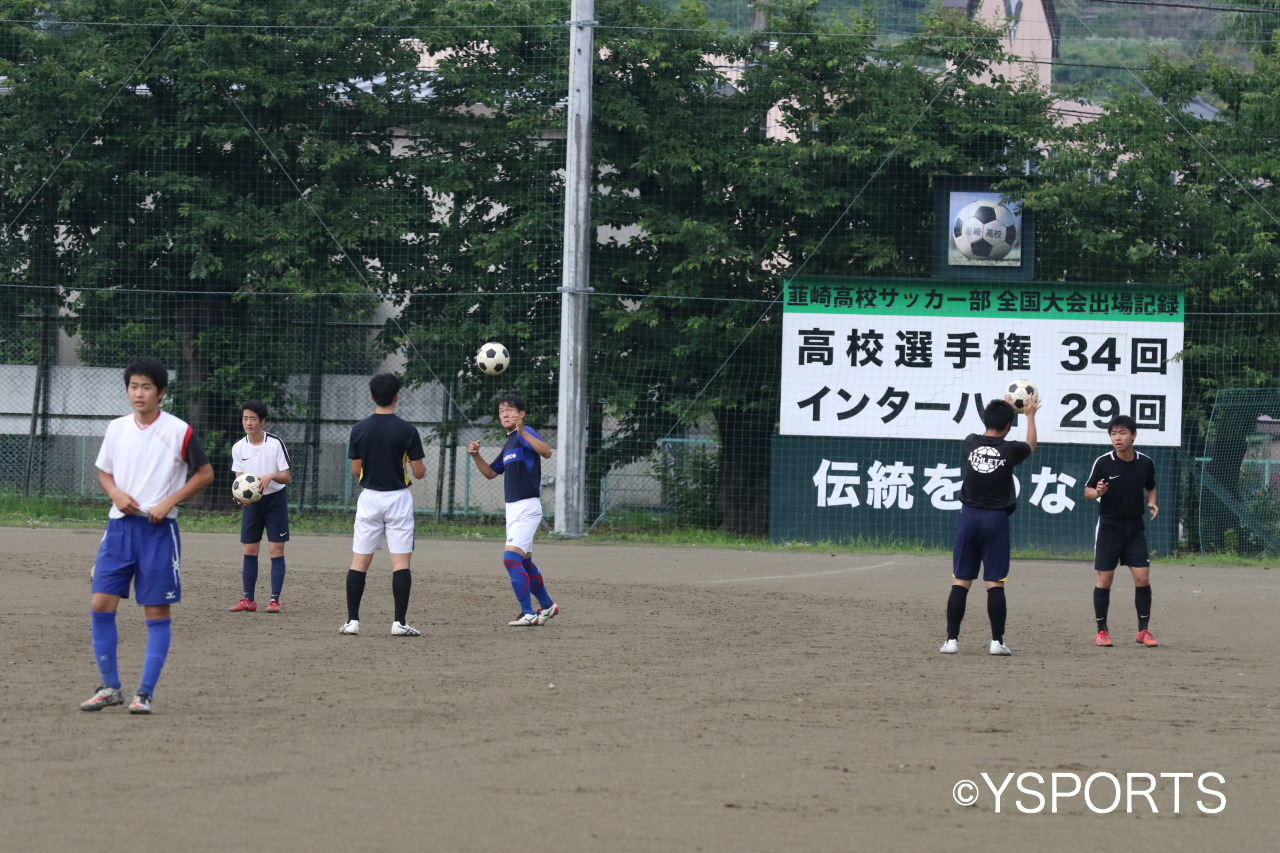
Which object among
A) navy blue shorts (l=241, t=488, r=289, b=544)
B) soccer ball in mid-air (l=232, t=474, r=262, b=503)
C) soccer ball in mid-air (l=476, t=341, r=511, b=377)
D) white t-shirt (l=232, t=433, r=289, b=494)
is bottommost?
navy blue shorts (l=241, t=488, r=289, b=544)

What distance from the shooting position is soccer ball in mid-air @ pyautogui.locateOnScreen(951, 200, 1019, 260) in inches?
783

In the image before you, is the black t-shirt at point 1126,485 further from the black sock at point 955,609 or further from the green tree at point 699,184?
the green tree at point 699,184

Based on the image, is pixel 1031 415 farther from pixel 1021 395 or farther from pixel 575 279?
pixel 575 279

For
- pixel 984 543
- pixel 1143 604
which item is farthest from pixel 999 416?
pixel 1143 604

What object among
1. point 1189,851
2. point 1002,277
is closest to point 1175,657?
point 1189,851

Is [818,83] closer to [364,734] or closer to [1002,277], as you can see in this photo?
[1002,277]

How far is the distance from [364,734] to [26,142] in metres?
17.7

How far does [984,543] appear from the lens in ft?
32.5

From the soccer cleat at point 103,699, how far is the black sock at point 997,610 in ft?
19.2

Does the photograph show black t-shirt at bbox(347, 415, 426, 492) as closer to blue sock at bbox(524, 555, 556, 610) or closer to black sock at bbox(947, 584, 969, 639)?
blue sock at bbox(524, 555, 556, 610)

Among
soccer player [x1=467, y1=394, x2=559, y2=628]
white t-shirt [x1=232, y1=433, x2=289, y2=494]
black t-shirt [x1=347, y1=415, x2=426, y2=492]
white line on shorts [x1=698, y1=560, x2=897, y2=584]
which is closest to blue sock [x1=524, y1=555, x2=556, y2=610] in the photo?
soccer player [x1=467, y1=394, x2=559, y2=628]

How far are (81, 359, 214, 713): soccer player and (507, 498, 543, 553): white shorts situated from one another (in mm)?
3801

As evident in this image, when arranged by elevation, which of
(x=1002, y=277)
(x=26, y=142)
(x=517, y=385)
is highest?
(x=26, y=142)

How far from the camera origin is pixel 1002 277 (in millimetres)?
19828
